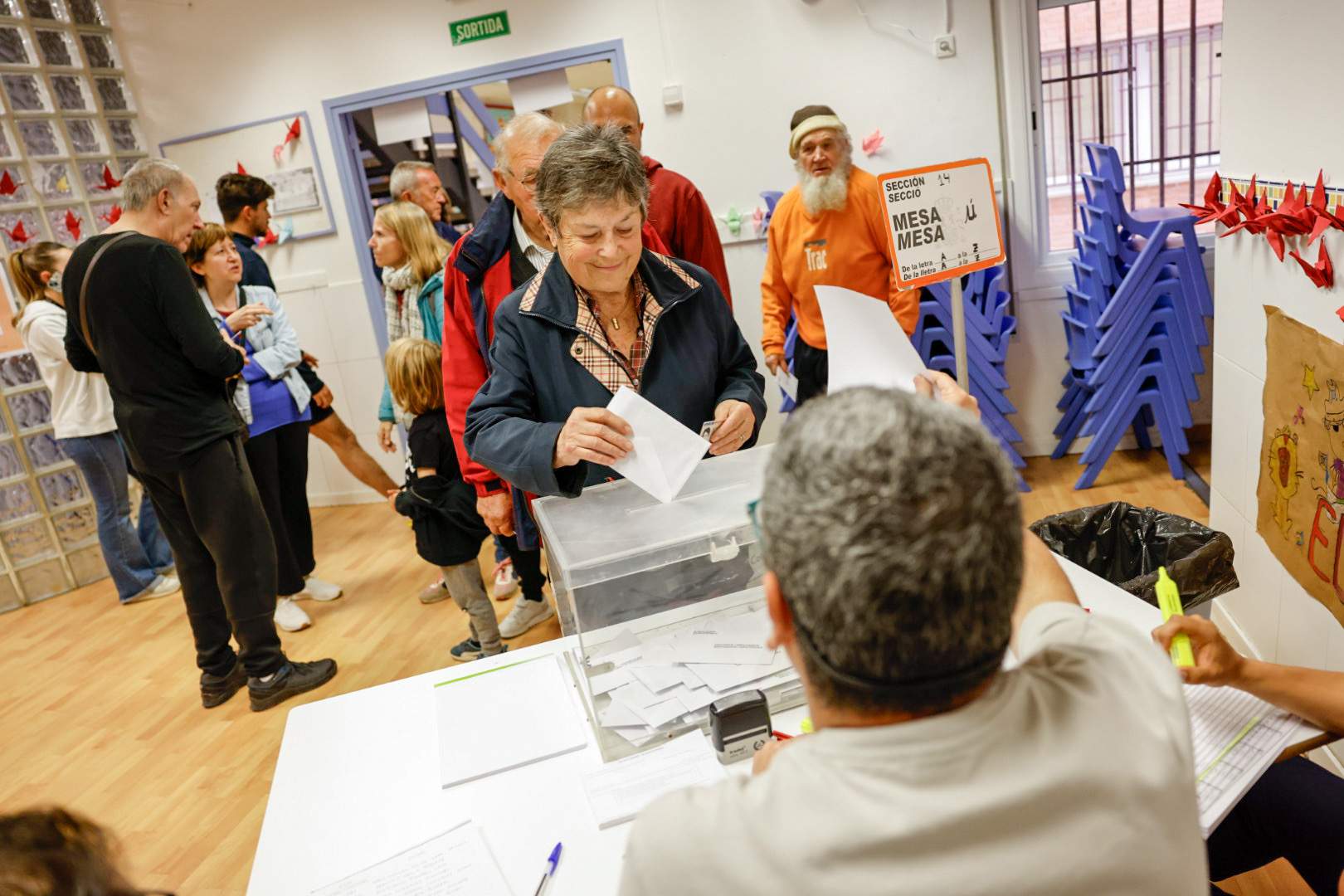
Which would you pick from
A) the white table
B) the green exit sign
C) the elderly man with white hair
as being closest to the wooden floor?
the white table

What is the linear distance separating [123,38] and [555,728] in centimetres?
550

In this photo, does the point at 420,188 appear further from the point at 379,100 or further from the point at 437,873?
the point at 437,873

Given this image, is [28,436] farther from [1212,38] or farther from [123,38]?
[1212,38]

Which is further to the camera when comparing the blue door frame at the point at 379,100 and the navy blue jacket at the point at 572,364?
the blue door frame at the point at 379,100

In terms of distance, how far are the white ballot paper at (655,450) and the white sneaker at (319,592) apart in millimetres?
3159

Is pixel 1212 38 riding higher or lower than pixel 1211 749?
higher

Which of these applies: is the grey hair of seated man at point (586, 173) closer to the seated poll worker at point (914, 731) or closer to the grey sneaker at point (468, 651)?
the seated poll worker at point (914, 731)

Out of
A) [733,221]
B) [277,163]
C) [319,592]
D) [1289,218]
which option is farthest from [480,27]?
[1289,218]

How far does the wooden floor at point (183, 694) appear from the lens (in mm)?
2781

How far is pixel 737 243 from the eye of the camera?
480 centimetres

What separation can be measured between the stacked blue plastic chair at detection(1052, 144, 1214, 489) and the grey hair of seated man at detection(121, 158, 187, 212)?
11.6 ft

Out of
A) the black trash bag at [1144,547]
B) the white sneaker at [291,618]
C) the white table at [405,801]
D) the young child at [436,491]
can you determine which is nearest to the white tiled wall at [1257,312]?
the black trash bag at [1144,547]

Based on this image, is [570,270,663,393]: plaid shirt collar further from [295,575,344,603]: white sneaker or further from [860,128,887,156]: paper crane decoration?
[295,575,344,603]: white sneaker

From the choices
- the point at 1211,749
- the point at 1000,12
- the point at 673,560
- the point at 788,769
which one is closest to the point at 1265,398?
the point at 1211,749
